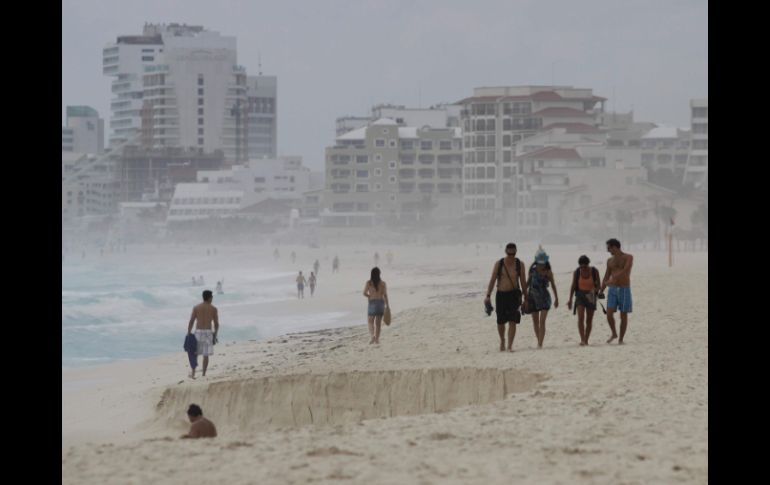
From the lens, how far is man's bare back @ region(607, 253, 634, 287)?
15.4m

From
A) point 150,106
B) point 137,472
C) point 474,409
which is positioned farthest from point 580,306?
point 150,106

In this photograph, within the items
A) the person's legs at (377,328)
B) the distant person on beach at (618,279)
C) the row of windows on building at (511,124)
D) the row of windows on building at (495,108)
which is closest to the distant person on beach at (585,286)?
the distant person on beach at (618,279)

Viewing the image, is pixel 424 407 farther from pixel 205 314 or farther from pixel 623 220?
pixel 623 220

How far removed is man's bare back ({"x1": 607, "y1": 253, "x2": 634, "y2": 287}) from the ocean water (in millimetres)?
18596

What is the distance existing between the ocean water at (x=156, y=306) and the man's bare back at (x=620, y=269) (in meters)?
18.6

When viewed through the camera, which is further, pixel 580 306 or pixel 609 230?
pixel 609 230

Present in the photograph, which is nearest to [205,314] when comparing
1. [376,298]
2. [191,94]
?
[376,298]

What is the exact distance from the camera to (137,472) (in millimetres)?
9664

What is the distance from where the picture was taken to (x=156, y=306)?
62250 mm

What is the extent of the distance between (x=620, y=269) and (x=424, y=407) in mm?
2923

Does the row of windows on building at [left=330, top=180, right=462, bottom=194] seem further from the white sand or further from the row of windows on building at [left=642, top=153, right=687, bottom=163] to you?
the white sand

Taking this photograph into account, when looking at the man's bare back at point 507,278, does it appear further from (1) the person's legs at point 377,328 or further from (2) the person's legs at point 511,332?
(1) the person's legs at point 377,328
